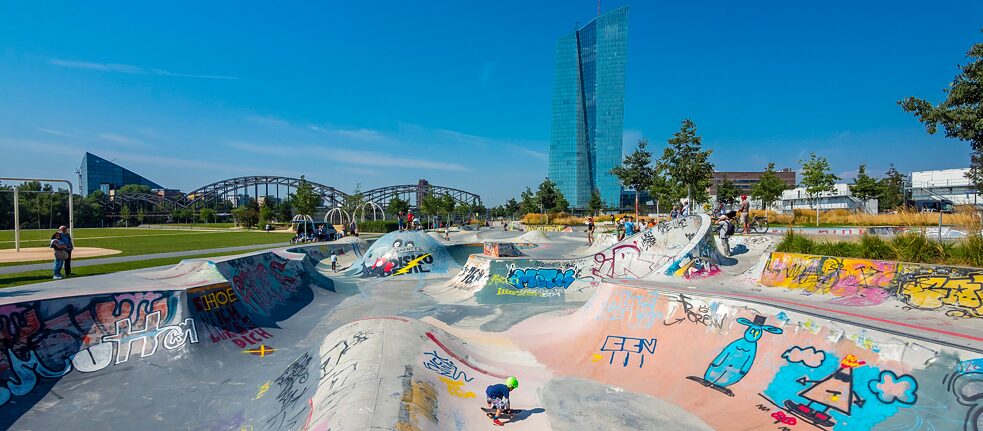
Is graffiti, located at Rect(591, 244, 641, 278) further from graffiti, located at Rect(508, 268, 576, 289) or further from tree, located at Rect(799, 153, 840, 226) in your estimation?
Answer: tree, located at Rect(799, 153, 840, 226)

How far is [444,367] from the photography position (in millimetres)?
6418

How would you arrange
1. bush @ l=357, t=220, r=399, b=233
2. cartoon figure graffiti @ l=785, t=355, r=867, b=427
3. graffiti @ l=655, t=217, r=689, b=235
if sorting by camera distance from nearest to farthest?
cartoon figure graffiti @ l=785, t=355, r=867, b=427 < graffiti @ l=655, t=217, r=689, b=235 < bush @ l=357, t=220, r=399, b=233

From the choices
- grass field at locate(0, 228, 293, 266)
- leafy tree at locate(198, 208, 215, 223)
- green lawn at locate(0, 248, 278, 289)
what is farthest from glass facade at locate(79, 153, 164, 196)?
green lawn at locate(0, 248, 278, 289)

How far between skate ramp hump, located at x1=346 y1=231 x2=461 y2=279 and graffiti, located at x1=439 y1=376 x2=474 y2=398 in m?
12.4

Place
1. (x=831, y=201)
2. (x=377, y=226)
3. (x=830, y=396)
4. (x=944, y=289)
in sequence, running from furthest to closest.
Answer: (x=831, y=201)
(x=377, y=226)
(x=944, y=289)
(x=830, y=396)

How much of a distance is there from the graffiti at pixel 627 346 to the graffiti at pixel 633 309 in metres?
0.36

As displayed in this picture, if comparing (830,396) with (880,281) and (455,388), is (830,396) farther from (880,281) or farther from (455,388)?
(880,281)

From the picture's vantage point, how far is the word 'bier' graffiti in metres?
7.38

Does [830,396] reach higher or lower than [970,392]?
lower

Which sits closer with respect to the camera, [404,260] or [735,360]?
[735,360]

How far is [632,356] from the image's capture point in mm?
7445

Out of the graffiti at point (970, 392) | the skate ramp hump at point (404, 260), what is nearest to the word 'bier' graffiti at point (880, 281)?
the graffiti at point (970, 392)

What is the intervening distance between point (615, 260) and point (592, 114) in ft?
437

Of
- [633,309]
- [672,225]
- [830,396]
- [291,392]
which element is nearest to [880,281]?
[633,309]
